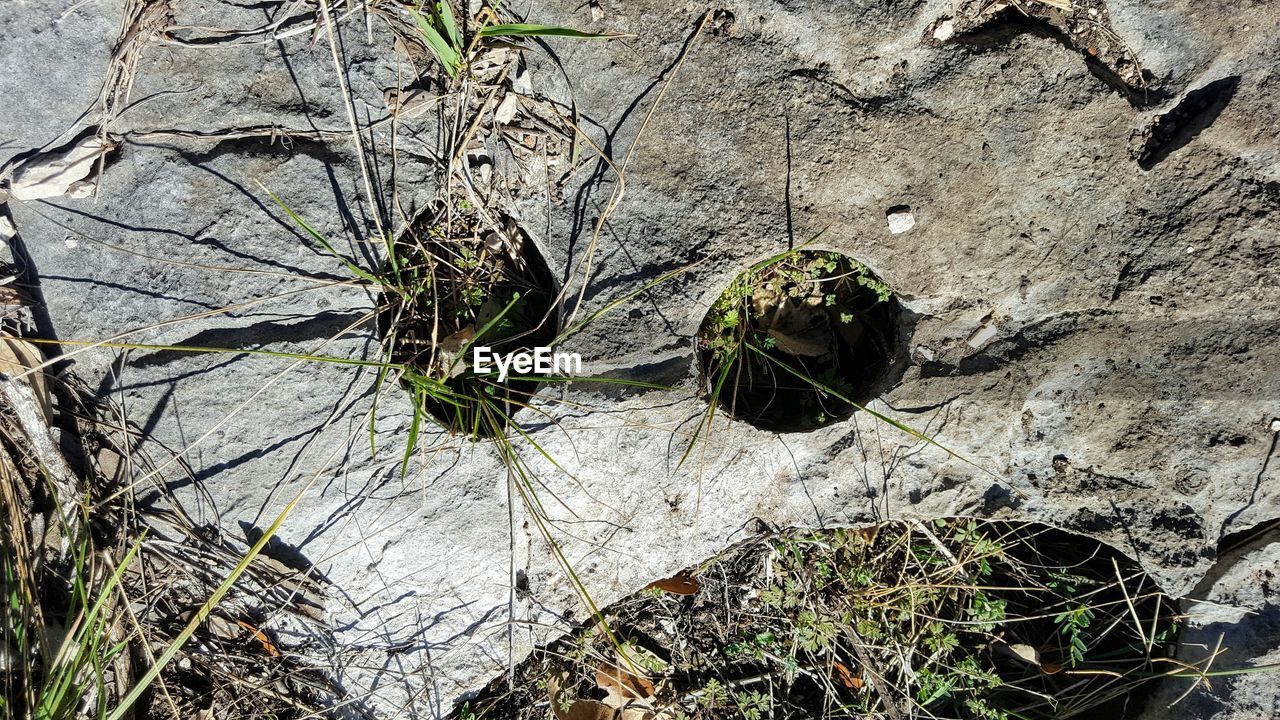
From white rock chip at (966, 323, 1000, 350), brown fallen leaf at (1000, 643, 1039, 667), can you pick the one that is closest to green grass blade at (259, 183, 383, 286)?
white rock chip at (966, 323, 1000, 350)

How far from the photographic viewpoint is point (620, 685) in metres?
2.69

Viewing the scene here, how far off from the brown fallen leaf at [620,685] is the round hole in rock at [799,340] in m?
1.07

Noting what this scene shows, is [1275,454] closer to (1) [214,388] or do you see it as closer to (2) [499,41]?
(2) [499,41]

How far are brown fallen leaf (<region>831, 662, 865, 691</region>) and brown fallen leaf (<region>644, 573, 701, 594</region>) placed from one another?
613 mm

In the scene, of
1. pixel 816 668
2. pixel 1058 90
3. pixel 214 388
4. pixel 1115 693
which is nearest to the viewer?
pixel 1058 90

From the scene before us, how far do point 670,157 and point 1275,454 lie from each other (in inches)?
77.3

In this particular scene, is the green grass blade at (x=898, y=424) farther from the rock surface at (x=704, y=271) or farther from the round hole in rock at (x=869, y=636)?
the round hole in rock at (x=869, y=636)

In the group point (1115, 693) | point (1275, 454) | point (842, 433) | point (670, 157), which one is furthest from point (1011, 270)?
point (1115, 693)

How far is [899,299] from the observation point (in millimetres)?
2279

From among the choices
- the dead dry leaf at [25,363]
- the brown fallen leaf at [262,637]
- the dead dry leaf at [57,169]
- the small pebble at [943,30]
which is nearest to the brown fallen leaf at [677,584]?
the brown fallen leaf at [262,637]

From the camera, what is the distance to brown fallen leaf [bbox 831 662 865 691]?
2717 millimetres

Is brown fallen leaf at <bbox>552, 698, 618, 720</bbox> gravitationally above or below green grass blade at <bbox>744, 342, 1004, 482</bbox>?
below

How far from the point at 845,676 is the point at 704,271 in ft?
5.30

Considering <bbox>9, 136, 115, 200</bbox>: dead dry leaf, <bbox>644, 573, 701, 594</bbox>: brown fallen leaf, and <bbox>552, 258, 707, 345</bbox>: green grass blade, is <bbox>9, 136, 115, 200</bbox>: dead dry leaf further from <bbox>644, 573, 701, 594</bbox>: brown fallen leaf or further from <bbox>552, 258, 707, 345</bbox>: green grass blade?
<bbox>644, 573, 701, 594</bbox>: brown fallen leaf
